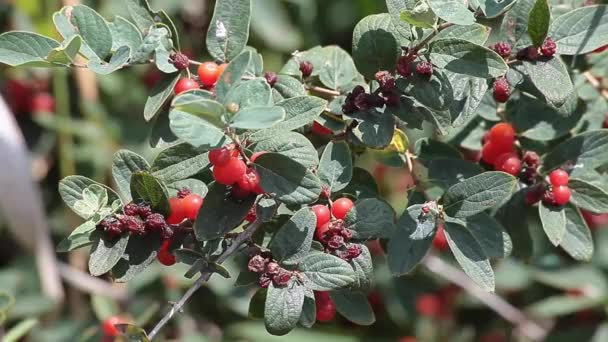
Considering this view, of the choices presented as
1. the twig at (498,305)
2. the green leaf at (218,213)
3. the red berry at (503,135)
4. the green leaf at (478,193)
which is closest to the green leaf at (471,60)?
the green leaf at (478,193)

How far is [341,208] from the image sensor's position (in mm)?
1355

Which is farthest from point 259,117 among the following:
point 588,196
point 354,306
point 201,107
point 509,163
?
point 588,196

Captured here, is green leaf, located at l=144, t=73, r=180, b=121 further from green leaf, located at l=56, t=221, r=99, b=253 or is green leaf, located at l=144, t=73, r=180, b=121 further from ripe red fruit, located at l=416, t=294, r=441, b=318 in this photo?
ripe red fruit, located at l=416, t=294, r=441, b=318

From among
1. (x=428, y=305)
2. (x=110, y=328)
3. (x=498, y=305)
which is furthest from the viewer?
(x=428, y=305)

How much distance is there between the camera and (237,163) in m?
1.23

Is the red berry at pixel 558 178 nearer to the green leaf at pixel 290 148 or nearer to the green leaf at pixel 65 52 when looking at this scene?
the green leaf at pixel 290 148

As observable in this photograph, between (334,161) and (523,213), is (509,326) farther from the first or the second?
(334,161)

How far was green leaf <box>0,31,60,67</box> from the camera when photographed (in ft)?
4.37

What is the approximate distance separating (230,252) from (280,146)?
7.0 inches

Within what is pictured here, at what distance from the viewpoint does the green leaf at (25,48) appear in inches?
52.4

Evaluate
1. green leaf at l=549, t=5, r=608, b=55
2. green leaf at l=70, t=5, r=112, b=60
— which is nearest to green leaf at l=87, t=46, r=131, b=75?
green leaf at l=70, t=5, r=112, b=60

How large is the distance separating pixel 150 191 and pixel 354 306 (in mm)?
397

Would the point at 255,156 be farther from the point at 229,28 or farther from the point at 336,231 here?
the point at 229,28

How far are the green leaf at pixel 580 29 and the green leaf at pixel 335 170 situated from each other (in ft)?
1.30
